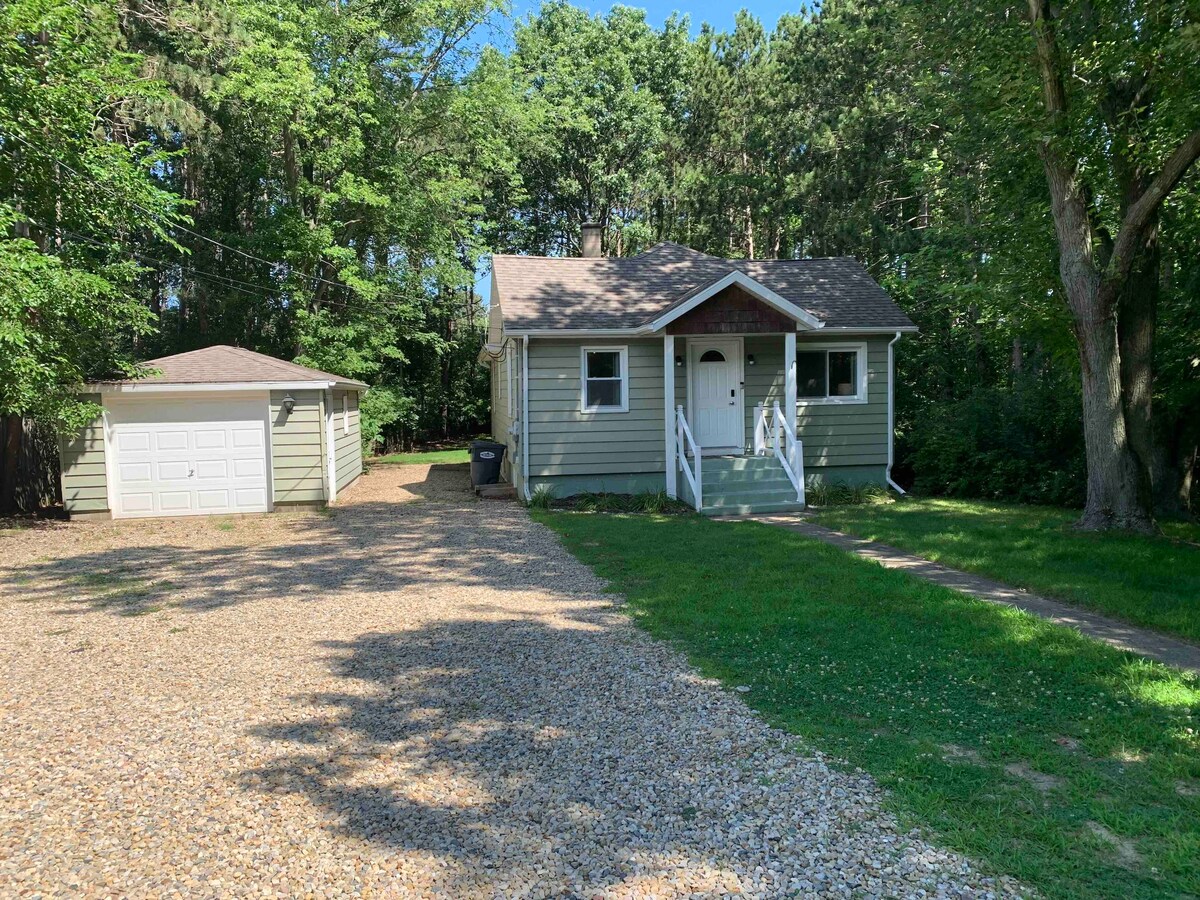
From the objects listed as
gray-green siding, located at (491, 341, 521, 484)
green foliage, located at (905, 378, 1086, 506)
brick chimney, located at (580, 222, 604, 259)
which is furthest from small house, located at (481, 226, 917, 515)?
brick chimney, located at (580, 222, 604, 259)

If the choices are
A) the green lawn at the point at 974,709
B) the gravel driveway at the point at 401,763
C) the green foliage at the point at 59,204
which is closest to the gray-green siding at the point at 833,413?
the green lawn at the point at 974,709

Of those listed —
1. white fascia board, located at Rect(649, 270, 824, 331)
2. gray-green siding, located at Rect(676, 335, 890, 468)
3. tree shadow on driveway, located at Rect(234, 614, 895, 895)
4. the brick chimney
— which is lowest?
tree shadow on driveway, located at Rect(234, 614, 895, 895)

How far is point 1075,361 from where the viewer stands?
12.5 m

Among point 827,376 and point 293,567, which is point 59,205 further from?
point 827,376

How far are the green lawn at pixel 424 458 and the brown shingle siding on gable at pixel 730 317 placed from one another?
12462mm

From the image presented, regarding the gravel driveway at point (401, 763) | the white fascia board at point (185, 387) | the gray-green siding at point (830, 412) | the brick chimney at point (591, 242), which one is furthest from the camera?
the brick chimney at point (591, 242)

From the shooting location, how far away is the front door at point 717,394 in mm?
15078

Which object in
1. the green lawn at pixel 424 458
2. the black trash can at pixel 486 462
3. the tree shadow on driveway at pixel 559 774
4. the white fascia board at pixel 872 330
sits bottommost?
the tree shadow on driveway at pixel 559 774

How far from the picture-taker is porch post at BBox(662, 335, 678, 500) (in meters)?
14.2

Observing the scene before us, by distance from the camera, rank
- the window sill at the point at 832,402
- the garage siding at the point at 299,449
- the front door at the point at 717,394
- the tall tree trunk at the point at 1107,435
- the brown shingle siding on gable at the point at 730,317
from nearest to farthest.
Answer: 1. the tall tree trunk at the point at 1107,435
2. the brown shingle siding on gable at the point at 730,317
3. the garage siding at the point at 299,449
4. the front door at the point at 717,394
5. the window sill at the point at 832,402

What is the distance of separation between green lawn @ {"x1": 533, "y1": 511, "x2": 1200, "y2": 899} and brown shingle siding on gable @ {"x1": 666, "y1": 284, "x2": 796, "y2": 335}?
654cm

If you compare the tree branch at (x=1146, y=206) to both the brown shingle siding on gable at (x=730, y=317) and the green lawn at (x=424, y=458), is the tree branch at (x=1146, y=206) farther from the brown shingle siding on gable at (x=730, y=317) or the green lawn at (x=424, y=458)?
the green lawn at (x=424, y=458)

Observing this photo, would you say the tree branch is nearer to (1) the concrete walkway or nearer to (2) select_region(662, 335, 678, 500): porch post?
(1) the concrete walkway

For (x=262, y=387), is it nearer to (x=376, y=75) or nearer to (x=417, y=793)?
(x=417, y=793)
